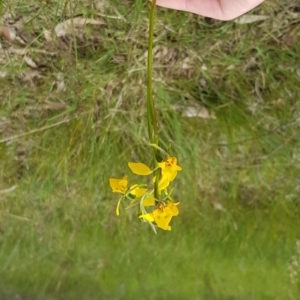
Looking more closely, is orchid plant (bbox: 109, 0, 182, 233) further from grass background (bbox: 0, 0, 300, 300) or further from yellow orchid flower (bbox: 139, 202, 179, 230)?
grass background (bbox: 0, 0, 300, 300)

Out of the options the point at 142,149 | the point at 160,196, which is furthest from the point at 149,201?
the point at 142,149

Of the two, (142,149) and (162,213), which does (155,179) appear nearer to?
(162,213)

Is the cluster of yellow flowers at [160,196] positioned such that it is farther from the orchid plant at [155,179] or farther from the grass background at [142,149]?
the grass background at [142,149]

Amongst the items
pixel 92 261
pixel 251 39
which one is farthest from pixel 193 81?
pixel 92 261

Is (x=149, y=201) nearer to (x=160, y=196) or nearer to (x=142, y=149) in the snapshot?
(x=160, y=196)

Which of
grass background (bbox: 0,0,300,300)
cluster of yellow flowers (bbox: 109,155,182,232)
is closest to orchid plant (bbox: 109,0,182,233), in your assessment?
cluster of yellow flowers (bbox: 109,155,182,232)

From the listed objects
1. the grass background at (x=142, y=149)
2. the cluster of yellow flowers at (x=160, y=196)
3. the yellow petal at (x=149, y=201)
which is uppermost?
the cluster of yellow flowers at (x=160, y=196)

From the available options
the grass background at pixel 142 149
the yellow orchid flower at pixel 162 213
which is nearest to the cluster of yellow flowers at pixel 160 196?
the yellow orchid flower at pixel 162 213

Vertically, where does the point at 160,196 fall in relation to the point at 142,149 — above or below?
above

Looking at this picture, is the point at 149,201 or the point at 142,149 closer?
the point at 149,201
